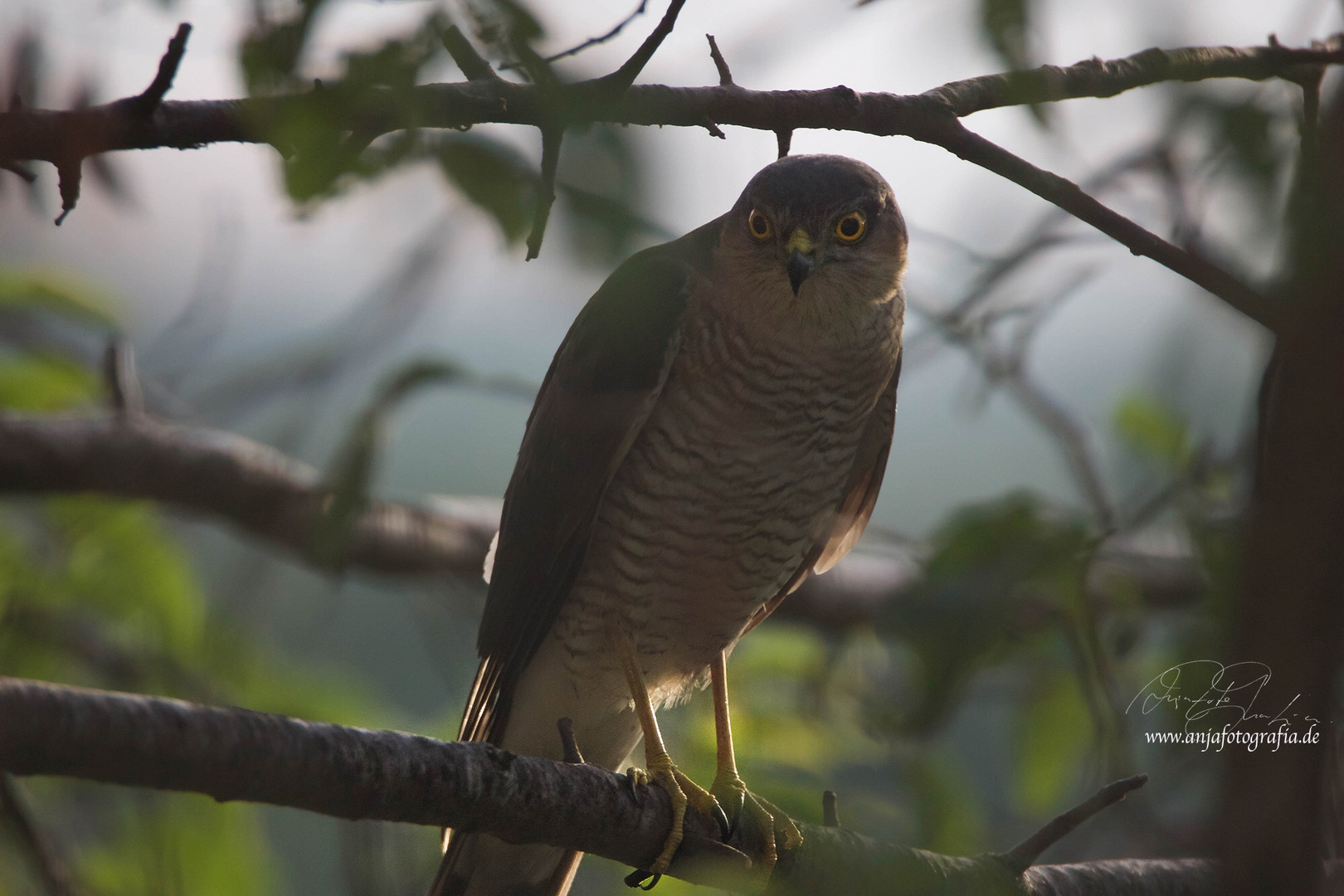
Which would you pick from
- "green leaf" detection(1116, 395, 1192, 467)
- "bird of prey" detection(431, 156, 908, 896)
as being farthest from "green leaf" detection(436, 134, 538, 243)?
"green leaf" detection(1116, 395, 1192, 467)

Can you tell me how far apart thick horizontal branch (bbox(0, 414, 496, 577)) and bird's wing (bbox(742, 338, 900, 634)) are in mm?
1656

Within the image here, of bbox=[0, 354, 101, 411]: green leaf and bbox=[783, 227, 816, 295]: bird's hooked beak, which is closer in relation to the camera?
bbox=[783, 227, 816, 295]: bird's hooked beak

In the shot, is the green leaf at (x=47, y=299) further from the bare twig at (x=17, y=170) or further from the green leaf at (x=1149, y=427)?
the green leaf at (x=1149, y=427)

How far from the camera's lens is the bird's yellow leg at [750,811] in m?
2.56

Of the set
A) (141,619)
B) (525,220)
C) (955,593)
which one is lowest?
(141,619)

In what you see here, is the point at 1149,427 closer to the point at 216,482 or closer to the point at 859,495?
the point at 859,495

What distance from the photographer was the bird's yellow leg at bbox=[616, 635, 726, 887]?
238 centimetres

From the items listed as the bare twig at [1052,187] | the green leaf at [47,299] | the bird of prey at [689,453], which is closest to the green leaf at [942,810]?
the bird of prey at [689,453]

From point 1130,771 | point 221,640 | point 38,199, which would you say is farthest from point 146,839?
point 1130,771

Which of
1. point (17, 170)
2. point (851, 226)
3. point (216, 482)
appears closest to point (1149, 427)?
point (851, 226)

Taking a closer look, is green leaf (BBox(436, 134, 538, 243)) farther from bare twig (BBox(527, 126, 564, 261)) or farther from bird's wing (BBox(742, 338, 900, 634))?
bird's wing (BBox(742, 338, 900, 634))

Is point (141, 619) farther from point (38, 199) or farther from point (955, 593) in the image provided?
point (955, 593)

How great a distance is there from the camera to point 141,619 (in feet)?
12.2

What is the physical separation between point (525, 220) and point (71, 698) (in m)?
0.80
